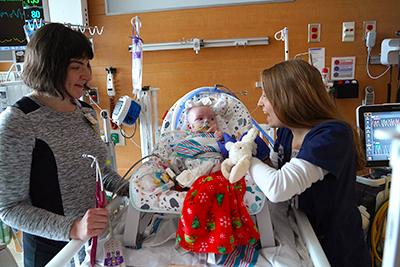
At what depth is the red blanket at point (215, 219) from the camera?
0.94 metres

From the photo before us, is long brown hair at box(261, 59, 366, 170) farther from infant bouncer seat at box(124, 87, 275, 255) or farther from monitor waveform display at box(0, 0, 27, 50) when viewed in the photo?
monitor waveform display at box(0, 0, 27, 50)

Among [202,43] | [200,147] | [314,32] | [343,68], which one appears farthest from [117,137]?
[343,68]

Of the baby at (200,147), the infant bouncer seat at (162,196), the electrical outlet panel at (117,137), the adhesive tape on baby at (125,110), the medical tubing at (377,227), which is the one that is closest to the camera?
the infant bouncer seat at (162,196)

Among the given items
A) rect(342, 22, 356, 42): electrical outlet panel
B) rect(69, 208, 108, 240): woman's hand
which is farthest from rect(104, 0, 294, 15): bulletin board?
rect(69, 208, 108, 240): woman's hand

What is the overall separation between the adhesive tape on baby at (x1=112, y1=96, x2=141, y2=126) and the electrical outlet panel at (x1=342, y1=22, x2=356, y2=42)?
214 cm

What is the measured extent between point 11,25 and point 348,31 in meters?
3.02

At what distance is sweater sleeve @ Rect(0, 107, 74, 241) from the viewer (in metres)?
0.90

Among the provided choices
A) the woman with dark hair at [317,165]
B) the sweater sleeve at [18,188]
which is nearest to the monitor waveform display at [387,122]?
the woman with dark hair at [317,165]

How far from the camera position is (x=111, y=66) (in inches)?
121

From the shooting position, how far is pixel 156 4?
2881 millimetres

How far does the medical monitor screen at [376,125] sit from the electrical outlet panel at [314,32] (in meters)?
1.26

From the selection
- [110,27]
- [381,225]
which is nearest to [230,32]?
[110,27]

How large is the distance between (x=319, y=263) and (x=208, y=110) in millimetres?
1189

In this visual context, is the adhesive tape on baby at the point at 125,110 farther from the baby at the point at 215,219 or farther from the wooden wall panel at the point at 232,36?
the wooden wall panel at the point at 232,36
